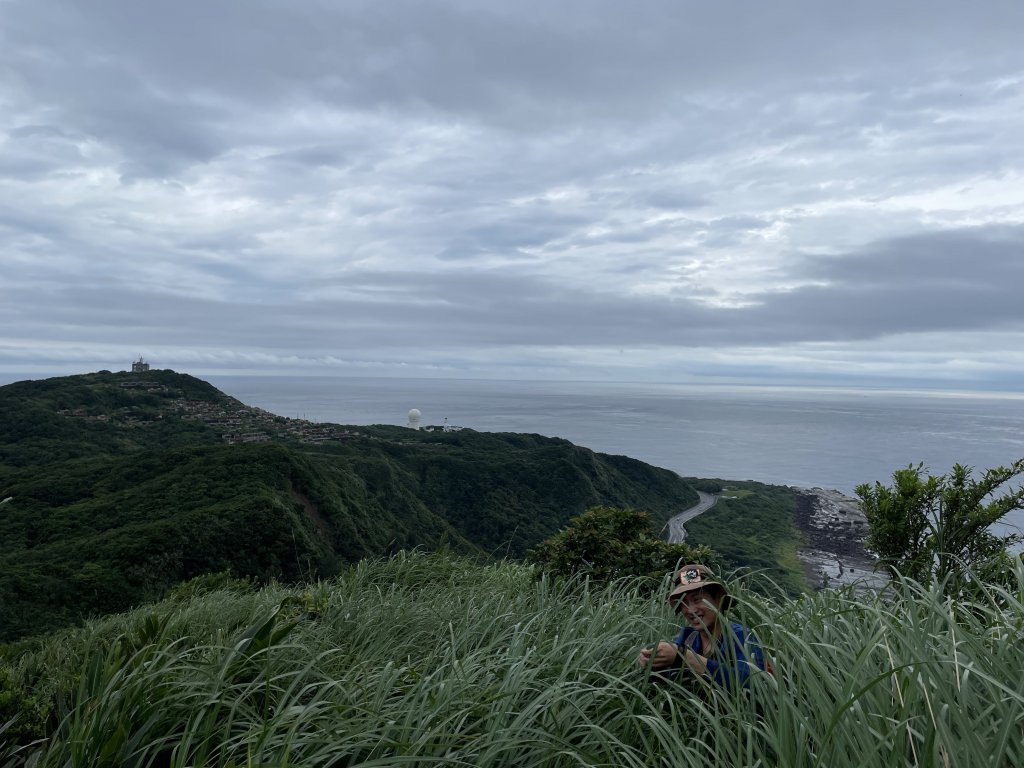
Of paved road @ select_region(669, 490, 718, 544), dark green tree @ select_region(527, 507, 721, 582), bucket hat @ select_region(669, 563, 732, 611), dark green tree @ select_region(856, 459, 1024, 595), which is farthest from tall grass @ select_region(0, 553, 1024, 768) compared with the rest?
paved road @ select_region(669, 490, 718, 544)

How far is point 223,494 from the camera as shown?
3225 centimetres

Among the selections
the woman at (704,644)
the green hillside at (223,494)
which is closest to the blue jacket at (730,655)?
the woman at (704,644)

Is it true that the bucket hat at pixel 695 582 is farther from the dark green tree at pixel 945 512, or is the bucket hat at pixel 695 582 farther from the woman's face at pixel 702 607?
the dark green tree at pixel 945 512

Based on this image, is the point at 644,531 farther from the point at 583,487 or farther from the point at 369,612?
the point at 583,487

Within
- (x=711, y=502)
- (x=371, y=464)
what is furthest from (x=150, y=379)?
(x=711, y=502)

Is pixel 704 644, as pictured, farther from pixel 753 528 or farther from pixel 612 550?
pixel 753 528

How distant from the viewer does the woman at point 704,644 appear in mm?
2584

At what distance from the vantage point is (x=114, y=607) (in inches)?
774

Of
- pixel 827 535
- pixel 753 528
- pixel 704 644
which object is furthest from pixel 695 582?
pixel 827 535

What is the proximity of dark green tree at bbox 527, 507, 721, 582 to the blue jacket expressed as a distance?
3.98m

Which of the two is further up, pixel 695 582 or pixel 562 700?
pixel 695 582

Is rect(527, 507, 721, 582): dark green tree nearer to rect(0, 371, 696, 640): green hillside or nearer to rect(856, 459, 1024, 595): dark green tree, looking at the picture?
rect(0, 371, 696, 640): green hillside

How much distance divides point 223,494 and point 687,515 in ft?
156

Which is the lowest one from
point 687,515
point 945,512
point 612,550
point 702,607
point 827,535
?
point 827,535
